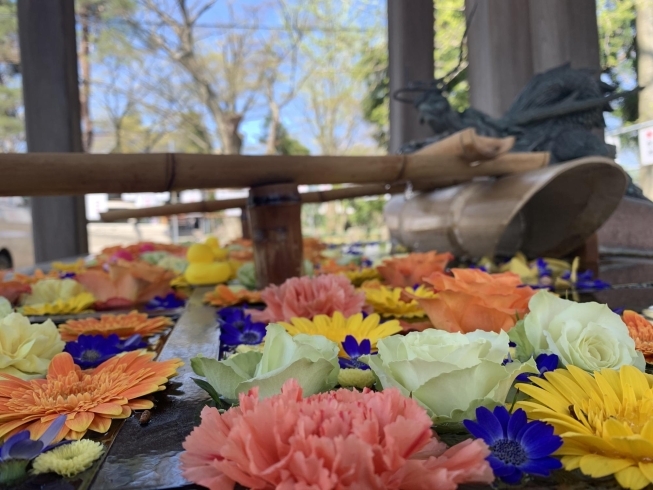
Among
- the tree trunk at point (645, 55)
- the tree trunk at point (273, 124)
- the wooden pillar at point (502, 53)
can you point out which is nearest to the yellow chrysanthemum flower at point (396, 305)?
the wooden pillar at point (502, 53)

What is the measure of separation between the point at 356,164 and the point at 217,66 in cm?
1392

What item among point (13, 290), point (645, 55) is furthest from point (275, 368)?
point (645, 55)

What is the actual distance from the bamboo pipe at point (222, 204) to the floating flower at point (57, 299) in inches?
57.7

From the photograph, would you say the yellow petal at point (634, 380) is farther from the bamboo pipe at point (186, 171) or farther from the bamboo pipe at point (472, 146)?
the bamboo pipe at point (472, 146)

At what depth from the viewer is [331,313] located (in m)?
1.15

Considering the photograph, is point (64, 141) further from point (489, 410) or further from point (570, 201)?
point (489, 410)

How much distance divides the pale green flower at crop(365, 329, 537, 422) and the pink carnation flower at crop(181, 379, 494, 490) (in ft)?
0.30

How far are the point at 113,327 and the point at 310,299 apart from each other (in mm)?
476

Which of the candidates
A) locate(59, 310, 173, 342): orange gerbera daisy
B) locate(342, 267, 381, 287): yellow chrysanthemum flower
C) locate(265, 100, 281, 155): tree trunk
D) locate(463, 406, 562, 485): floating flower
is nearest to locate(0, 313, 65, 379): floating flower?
locate(59, 310, 173, 342): orange gerbera daisy

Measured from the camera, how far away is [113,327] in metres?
1.22

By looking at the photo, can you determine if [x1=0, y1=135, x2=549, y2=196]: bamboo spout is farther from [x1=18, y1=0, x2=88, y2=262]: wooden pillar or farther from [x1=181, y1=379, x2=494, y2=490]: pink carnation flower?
[x1=18, y1=0, x2=88, y2=262]: wooden pillar

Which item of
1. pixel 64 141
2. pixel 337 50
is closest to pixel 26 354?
pixel 64 141

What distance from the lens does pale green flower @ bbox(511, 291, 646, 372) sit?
722 mm

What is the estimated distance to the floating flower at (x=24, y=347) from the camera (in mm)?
833
